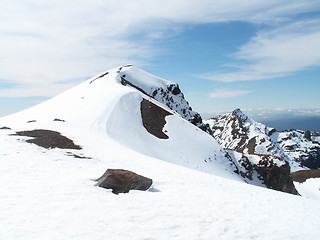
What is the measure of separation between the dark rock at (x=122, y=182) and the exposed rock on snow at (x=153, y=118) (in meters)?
30.2

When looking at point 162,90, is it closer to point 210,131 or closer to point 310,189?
point 210,131

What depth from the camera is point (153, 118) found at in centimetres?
4725

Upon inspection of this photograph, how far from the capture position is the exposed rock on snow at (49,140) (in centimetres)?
1975

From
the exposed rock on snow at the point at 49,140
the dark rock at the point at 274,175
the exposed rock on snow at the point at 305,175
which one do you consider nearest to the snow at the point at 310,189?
the exposed rock on snow at the point at 305,175

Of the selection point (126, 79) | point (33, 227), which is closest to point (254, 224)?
point (33, 227)

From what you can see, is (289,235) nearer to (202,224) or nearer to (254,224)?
(254,224)

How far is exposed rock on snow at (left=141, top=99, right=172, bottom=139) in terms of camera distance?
4334cm

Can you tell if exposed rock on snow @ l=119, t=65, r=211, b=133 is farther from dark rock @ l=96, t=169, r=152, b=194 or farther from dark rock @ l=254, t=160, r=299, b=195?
dark rock @ l=96, t=169, r=152, b=194

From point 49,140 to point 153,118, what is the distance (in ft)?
92.3

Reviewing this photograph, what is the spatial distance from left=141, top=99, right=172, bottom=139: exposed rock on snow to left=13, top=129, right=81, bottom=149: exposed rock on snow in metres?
21.8

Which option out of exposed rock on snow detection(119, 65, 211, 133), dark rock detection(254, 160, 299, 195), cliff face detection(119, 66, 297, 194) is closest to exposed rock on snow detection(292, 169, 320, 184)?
cliff face detection(119, 66, 297, 194)

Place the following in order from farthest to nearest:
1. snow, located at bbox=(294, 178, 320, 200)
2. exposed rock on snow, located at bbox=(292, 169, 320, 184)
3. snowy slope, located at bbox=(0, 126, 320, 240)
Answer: exposed rock on snow, located at bbox=(292, 169, 320, 184)
snow, located at bbox=(294, 178, 320, 200)
snowy slope, located at bbox=(0, 126, 320, 240)

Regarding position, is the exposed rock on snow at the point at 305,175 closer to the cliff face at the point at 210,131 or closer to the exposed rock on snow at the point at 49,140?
the cliff face at the point at 210,131

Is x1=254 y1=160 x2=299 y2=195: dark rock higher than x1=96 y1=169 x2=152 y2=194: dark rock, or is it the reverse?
x1=96 y1=169 x2=152 y2=194: dark rock
